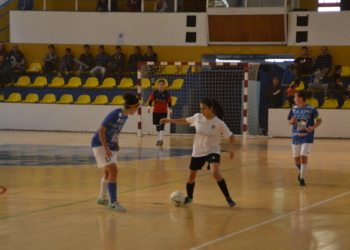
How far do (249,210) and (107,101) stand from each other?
1742 cm

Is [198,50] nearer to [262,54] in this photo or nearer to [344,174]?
[262,54]

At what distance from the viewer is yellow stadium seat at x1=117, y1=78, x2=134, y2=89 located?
24.9 meters

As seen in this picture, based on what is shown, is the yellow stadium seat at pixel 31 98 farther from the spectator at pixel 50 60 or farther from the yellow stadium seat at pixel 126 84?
the yellow stadium seat at pixel 126 84

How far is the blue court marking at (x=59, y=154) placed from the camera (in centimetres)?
1386

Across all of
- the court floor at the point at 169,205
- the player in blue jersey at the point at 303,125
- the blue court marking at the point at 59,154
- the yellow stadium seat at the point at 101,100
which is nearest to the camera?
the court floor at the point at 169,205

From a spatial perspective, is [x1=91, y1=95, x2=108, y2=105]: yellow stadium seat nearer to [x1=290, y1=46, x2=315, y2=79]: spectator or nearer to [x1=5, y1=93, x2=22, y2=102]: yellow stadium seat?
[x1=5, y1=93, x2=22, y2=102]: yellow stadium seat

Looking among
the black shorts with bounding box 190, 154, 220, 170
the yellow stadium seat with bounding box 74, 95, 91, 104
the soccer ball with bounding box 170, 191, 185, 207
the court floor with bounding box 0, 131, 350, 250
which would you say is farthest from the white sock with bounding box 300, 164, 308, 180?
the yellow stadium seat with bounding box 74, 95, 91, 104

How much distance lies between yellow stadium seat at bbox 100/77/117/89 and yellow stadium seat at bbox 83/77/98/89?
37 centimetres

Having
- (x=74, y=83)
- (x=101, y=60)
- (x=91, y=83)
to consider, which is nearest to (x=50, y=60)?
(x=74, y=83)

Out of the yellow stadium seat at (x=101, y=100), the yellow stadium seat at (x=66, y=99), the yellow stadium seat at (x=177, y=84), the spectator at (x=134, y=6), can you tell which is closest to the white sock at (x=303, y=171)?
the yellow stadium seat at (x=177, y=84)

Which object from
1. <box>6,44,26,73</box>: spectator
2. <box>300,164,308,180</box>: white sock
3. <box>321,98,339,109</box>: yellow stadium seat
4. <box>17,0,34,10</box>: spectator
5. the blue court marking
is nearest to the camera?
<box>300,164,308,180</box>: white sock

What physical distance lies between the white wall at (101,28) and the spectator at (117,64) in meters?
1.10

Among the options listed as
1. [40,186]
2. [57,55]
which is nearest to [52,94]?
[57,55]

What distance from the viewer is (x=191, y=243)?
604 cm
